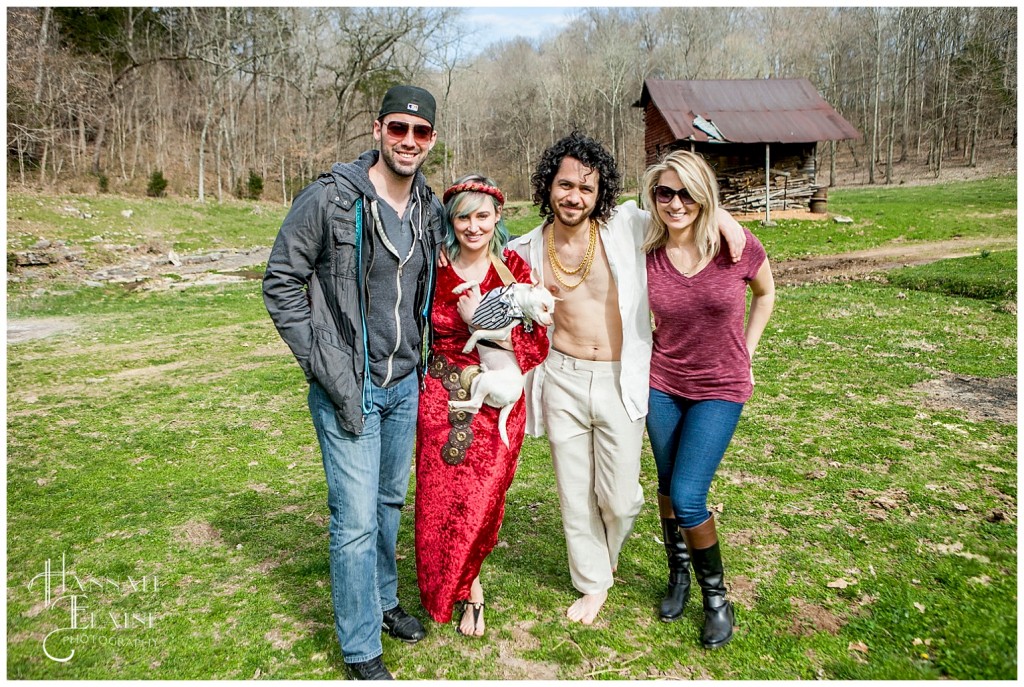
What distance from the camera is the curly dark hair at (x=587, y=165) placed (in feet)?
10.5

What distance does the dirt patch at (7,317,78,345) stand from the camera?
10766mm

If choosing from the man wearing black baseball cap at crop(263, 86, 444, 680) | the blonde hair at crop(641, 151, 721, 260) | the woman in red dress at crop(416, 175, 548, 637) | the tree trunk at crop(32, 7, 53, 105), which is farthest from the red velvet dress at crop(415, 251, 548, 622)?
the tree trunk at crop(32, 7, 53, 105)

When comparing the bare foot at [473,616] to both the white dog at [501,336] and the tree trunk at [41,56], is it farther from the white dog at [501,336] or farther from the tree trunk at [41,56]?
the tree trunk at [41,56]

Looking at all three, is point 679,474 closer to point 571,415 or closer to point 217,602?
point 571,415

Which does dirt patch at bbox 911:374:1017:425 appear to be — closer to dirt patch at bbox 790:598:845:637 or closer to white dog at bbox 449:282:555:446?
dirt patch at bbox 790:598:845:637

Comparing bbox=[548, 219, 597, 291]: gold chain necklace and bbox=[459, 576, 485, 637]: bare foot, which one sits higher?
bbox=[548, 219, 597, 291]: gold chain necklace

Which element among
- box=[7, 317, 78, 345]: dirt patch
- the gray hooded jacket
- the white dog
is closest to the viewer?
the gray hooded jacket

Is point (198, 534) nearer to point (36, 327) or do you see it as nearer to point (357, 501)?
point (357, 501)

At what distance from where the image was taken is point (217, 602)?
11.7 ft

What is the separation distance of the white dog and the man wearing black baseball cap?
0.26 meters

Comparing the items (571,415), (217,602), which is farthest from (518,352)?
(217,602)

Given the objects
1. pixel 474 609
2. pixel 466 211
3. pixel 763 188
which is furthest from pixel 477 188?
pixel 763 188

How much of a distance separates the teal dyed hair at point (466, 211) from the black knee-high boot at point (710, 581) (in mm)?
1547

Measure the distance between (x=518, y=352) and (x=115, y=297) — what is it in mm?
13742
